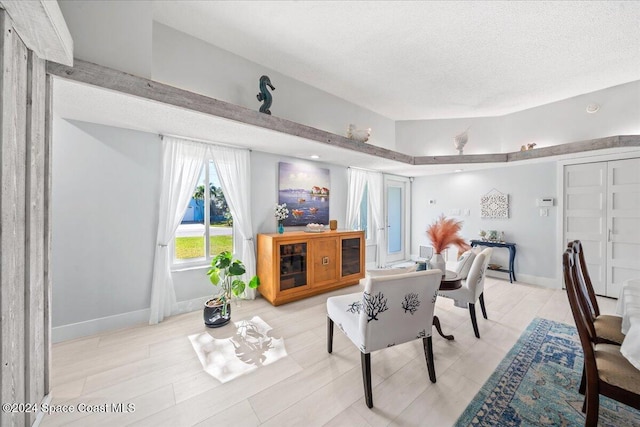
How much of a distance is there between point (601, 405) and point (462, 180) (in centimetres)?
431

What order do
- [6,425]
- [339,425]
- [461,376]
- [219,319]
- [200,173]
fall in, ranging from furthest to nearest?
[200,173] < [219,319] < [461,376] < [339,425] < [6,425]

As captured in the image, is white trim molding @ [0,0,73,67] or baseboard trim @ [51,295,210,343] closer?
white trim molding @ [0,0,73,67]

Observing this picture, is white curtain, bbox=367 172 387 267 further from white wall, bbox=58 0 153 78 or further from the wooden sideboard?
white wall, bbox=58 0 153 78

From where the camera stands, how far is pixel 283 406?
61.7 inches

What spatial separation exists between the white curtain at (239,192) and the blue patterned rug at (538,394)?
2852mm

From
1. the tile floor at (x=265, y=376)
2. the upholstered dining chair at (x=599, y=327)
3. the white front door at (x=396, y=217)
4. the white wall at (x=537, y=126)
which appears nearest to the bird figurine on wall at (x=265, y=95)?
the tile floor at (x=265, y=376)

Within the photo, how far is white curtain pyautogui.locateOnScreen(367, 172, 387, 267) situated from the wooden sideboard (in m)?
1.38

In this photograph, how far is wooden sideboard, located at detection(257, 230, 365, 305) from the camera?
10.5ft

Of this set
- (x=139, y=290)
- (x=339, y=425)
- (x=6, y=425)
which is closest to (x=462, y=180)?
(x=339, y=425)

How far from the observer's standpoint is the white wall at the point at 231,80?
2.51 metres

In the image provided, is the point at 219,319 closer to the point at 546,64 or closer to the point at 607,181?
the point at 546,64

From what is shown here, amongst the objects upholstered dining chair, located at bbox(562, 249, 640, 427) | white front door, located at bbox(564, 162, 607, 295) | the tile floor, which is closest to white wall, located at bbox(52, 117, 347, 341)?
the tile floor

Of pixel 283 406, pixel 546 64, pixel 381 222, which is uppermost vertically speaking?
pixel 546 64

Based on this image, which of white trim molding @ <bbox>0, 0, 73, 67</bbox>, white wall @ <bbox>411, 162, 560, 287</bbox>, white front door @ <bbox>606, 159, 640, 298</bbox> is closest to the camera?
white trim molding @ <bbox>0, 0, 73, 67</bbox>
